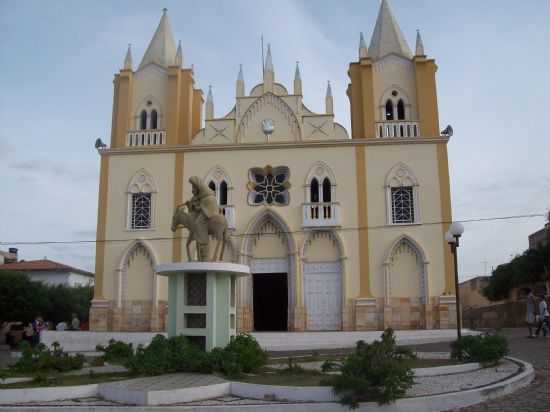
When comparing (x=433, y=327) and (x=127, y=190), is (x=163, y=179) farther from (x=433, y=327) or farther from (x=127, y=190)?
(x=433, y=327)

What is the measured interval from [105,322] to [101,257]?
101 inches

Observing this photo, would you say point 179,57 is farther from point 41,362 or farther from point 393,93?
point 41,362

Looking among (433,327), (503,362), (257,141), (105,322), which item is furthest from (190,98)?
(503,362)

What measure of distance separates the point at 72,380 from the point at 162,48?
65.4 feet

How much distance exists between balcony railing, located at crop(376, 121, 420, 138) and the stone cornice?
0.50m

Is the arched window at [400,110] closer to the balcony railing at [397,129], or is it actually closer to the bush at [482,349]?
the balcony railing at [397,129]

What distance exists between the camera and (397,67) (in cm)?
2533

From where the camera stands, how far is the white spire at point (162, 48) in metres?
26.7

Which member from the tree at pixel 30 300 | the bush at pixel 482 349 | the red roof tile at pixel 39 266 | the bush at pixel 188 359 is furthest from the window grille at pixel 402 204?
the red roof tile at pixel 39 266

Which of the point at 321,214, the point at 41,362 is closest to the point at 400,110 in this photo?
the point at 321,214

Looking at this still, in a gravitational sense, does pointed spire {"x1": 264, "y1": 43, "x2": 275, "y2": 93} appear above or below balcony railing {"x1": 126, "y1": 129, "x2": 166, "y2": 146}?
above

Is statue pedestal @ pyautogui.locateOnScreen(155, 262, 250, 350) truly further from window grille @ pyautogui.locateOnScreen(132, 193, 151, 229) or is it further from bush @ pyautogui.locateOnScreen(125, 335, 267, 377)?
window grille @ pyautogui.locateOnScreen(132, 193, 151, 229)

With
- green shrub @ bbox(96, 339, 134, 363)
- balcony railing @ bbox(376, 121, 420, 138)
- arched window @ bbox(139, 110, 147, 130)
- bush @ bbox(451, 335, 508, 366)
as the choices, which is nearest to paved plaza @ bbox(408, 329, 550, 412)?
bush @ bbox(451, 335, 508, 366)

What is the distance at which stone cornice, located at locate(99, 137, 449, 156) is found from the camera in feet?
78.2
